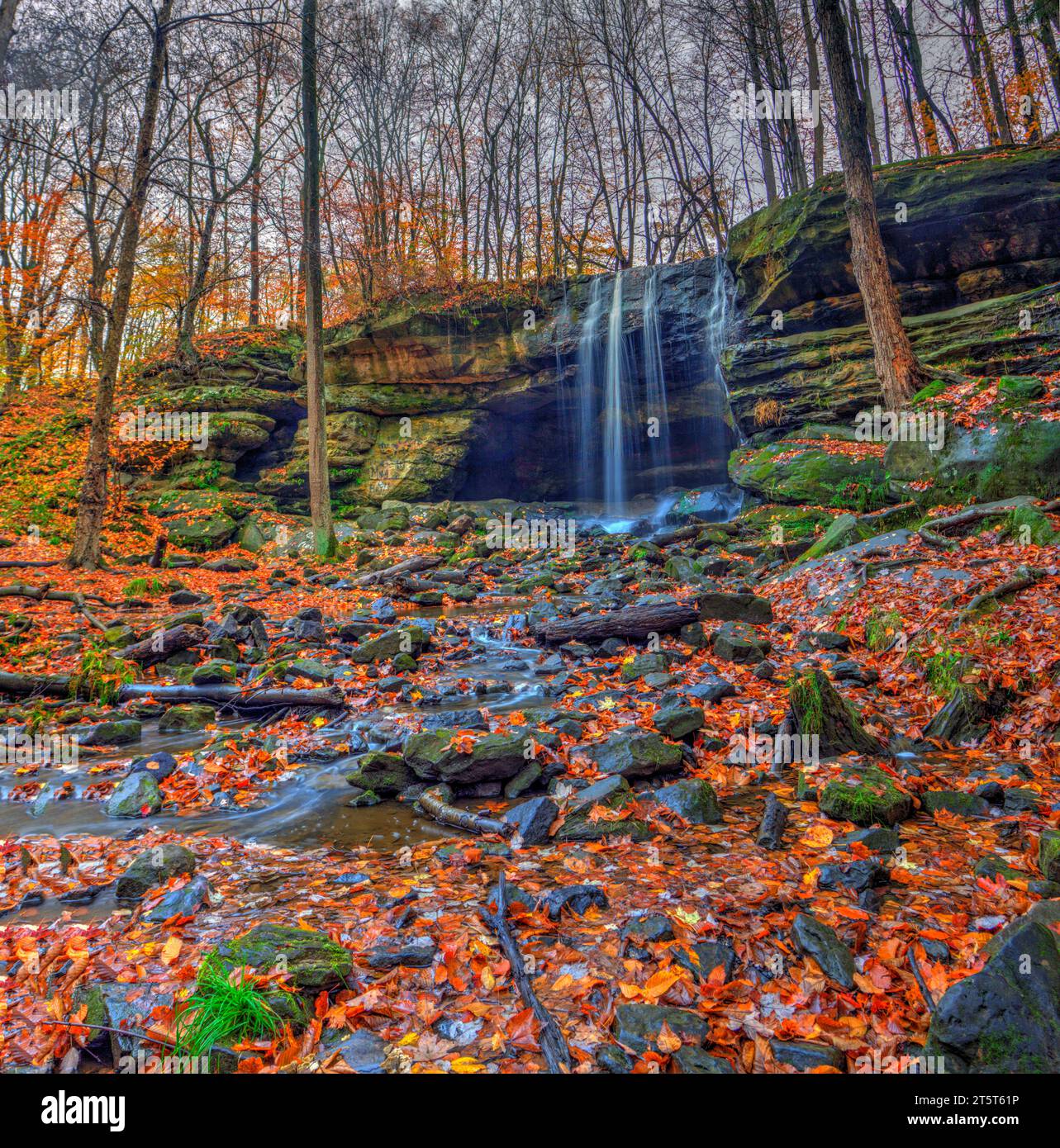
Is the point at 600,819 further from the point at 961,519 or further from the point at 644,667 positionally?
the point at 961,519

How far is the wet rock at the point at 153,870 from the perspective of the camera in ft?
9.89

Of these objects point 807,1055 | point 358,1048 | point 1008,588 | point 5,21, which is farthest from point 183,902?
point 5,21

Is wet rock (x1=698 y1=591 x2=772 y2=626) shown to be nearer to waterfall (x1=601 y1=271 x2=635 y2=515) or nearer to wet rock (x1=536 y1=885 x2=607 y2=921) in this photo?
wet rock (x1=536 y1=885 x2=607 y2=921)

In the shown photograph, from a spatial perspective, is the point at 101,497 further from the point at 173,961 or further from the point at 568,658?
the point at 173,961

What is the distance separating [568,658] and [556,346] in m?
14.9

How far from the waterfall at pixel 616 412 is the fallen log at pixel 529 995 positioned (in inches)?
729

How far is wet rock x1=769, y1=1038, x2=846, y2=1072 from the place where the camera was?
179cm

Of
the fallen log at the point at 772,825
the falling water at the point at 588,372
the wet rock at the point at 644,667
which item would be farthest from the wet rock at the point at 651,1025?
the falling water at the point at 588,372

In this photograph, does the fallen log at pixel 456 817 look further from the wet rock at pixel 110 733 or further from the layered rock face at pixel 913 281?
the layered rock face at pixel 913 281

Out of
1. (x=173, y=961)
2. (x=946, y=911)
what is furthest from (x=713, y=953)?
(x=173, y=961)

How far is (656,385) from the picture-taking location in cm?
1994

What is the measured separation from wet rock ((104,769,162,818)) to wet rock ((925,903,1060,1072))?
4389mm

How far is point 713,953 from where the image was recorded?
2328mm

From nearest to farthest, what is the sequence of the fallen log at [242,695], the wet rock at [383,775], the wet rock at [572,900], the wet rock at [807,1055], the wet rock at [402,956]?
the wet rock at [807,1055] < the wet rock at [402,956] < the wet rock at [572,900] < the wet rock at [383,775] < the fallen log at [242,695]
